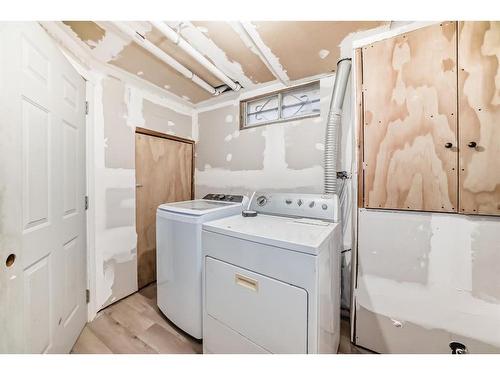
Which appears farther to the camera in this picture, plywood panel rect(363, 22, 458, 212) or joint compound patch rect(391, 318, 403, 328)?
joint compound patch rect(391, 318, 403, 328)

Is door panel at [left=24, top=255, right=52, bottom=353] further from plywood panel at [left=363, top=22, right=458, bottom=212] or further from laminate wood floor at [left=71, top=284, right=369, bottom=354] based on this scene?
plywood panel at [left=363, top=22, right=458, bottom=212]

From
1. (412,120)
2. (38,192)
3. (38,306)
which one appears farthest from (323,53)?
(38,306)

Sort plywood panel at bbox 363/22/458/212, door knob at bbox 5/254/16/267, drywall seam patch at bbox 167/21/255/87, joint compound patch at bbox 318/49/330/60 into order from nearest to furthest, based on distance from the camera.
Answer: door knob at bbox 5/254/16/267 < plywood panel at bbox 363/22/458/212 < drywall seam patch at bbox 167/21/255/87 < joint compound patch at bbox 318/49/330/60

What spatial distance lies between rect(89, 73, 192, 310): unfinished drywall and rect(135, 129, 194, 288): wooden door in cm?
10

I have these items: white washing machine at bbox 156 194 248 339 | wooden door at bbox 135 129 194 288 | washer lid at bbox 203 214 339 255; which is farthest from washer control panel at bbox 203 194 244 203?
wooden door at bbox 135 129 194 288

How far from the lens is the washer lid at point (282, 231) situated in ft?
3.04

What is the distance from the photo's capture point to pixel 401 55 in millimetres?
1208

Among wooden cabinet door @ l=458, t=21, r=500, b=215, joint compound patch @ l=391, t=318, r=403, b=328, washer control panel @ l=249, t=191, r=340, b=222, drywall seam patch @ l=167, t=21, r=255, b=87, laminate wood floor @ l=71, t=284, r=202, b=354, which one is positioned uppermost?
drywall seam patch @ l=167, t=21, r=255, b=87

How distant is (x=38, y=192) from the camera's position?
1025 mm

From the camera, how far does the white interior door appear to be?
2.75 ft

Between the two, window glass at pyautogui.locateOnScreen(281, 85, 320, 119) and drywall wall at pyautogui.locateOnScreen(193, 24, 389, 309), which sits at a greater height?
window glass at pyautogui.locateOnScreen(281, 85, 320, 119)

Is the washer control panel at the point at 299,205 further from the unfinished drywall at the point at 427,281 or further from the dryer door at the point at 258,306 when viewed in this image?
the dryer door at the point at 258,306
